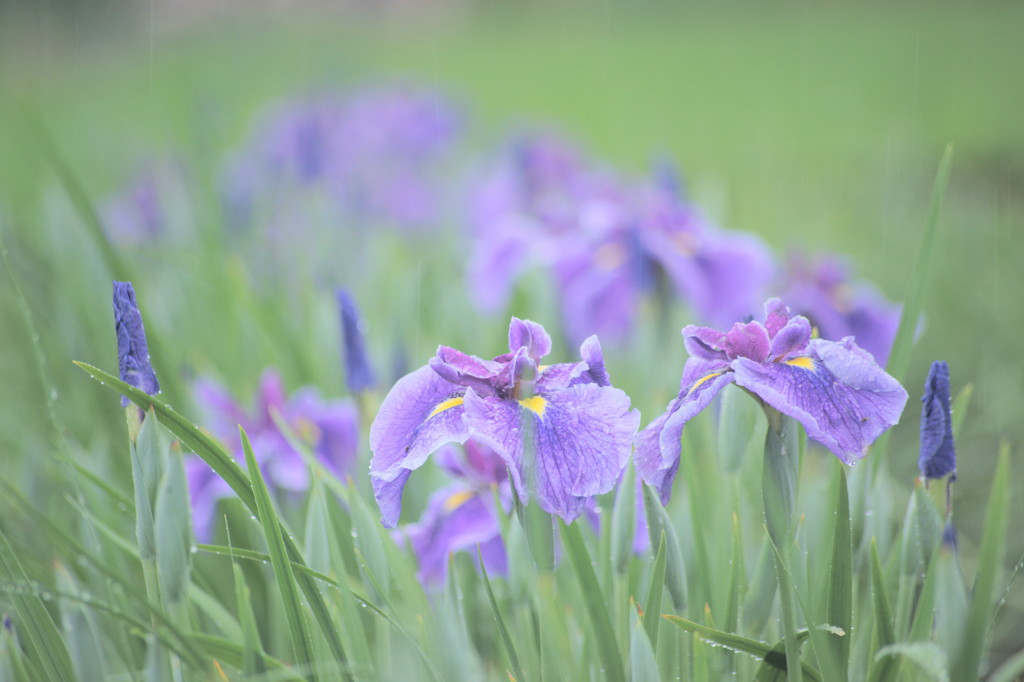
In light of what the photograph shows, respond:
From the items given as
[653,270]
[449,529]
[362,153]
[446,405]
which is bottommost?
[449,529]

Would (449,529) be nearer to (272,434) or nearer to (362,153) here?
(272,434)

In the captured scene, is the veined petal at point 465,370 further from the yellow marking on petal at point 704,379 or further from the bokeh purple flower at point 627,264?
the bokeh purple flower at point 627,264

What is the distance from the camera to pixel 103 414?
1672 mm

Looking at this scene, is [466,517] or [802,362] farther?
[466,517]

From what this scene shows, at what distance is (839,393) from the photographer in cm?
71

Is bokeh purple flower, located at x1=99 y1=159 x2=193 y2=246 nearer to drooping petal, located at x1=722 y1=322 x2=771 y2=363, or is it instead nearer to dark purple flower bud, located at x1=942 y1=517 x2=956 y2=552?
drooping petal, located at x1=722 y1=322 x2=771 y2=363

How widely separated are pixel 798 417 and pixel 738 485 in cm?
31

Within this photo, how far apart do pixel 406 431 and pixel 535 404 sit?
0.12 meters

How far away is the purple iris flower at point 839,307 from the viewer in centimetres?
151

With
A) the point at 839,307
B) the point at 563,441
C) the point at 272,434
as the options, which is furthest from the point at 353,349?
the point at 839,307

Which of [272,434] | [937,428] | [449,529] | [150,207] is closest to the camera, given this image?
[937,428]

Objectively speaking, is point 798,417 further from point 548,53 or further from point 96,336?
point 548,53

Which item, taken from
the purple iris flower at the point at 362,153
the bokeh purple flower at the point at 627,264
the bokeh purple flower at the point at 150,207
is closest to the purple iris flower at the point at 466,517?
the bokeh purple flower at the point at 627,264

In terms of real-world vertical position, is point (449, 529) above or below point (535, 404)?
below
